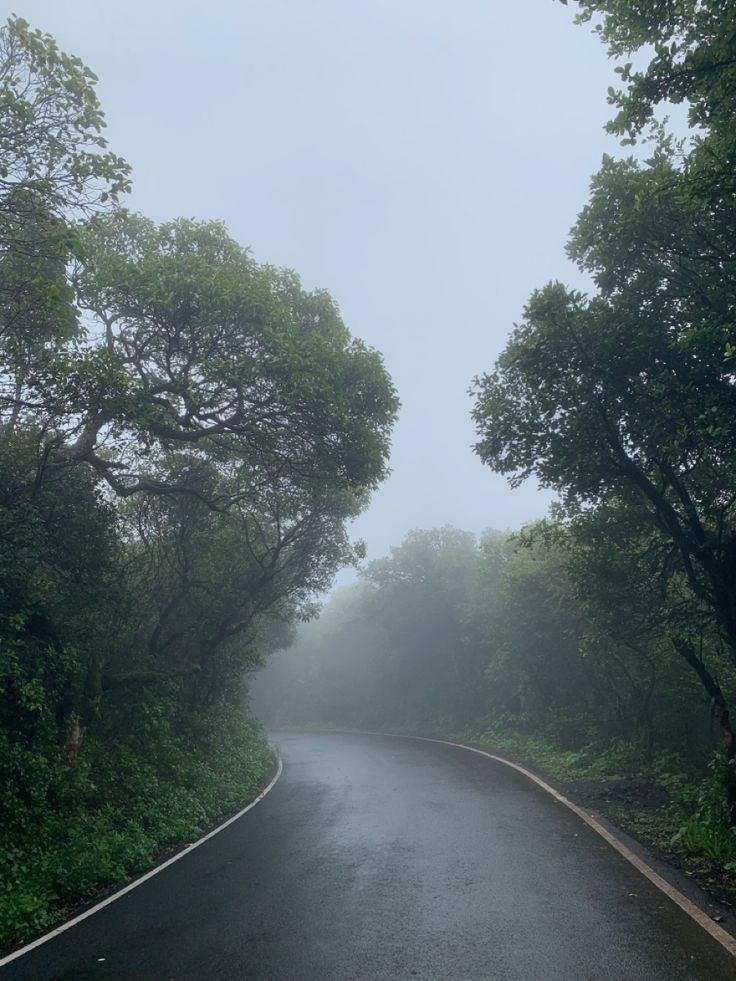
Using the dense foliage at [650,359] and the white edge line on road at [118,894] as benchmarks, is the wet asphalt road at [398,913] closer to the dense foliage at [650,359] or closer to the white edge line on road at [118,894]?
the white edge line on road at [118,894]

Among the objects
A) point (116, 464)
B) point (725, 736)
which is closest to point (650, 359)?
point (725, 736)

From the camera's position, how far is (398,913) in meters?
6.23

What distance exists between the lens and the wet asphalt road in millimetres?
5031

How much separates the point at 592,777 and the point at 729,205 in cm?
1223

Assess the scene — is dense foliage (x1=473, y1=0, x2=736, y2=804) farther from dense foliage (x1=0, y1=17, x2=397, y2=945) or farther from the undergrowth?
the undergrowth

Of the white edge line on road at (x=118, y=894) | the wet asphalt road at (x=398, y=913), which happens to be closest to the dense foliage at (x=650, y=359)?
the wet asphalt road at (x=398, y=913)

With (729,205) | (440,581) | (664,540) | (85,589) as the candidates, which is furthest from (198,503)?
(440,581)

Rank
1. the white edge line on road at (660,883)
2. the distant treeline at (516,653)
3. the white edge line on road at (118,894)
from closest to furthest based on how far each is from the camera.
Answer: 1. the white edge line on road at (660,883)
2. the white edge line on road at (118,894)
3. the distant treeline at (516,653)

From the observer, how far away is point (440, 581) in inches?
1599

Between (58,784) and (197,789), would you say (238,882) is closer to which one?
(58,784)

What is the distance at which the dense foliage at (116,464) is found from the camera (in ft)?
28.2

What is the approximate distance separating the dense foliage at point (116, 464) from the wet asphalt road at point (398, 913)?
125cm

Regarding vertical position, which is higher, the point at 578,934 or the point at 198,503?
the point at 198,503

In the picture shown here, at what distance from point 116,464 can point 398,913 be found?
31.3 feet
